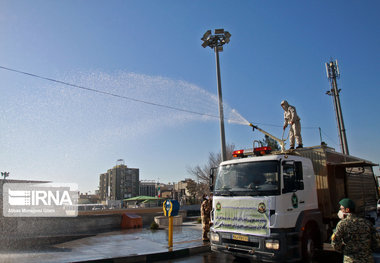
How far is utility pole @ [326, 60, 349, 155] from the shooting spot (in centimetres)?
2237

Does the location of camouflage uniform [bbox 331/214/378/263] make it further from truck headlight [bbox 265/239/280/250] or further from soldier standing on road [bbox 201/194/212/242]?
soldier standing on road [bbox 201/194/212/242]

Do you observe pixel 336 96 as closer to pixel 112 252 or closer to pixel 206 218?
pixel 206 218

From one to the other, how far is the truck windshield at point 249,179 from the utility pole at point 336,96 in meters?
18.2

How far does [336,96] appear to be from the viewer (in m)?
24.0

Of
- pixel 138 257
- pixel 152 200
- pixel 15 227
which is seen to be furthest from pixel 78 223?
pixel 152 200

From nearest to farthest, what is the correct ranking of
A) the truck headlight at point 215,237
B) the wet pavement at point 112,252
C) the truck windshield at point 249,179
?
the truck windshield at point 249,179
the truck headlight at point 215,237
the wet pavement at point 112,252

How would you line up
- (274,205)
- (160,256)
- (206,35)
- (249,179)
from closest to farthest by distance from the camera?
(274,205), (249,179), (160,256), (206,35)

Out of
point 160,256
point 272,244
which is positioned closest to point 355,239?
point 272,244

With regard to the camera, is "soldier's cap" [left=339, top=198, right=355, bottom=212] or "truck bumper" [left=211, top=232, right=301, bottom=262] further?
"truck bumper" [left=211, top=232, right=301, bottom=262]

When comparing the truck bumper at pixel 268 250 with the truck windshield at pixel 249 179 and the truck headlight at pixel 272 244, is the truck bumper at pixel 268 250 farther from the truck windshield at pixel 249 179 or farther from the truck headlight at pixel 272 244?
the truck windshield at pixel 249 179

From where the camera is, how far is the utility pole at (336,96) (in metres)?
22.4

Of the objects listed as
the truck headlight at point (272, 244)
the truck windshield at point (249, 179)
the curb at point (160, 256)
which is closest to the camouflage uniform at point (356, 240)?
the truck headlight at point (272, 244)

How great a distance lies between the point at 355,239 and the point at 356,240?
0.02 metres

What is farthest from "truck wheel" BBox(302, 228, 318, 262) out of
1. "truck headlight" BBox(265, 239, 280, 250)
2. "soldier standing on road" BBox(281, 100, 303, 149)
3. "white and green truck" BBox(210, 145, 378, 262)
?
"soldier standing on road" BBox(281, 100, 303, 149)
